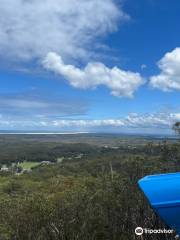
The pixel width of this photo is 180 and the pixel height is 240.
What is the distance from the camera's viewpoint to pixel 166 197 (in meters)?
3.78

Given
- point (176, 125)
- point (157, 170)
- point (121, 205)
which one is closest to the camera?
point (121, 205)

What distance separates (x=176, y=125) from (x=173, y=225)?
12692 mm

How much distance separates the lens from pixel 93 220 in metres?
5.69

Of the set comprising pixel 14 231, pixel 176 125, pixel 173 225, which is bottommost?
pixel 14 231

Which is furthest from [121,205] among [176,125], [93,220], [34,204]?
[176,125]

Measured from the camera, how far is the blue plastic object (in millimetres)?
3756

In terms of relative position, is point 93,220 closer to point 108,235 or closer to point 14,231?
point 108,235

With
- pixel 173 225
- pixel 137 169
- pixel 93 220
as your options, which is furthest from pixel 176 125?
pixel 173 225

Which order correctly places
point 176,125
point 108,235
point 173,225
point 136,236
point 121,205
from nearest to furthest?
point 173,225 < point 136,236 < point 108,235 < point 121,205 < point 176,125

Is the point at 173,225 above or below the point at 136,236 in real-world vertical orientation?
above

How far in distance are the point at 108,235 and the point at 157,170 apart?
507cm

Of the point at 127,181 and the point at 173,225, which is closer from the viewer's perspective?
the point at 173,225

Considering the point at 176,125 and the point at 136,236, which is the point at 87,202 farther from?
the point at 176,125

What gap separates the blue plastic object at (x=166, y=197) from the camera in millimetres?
3756
